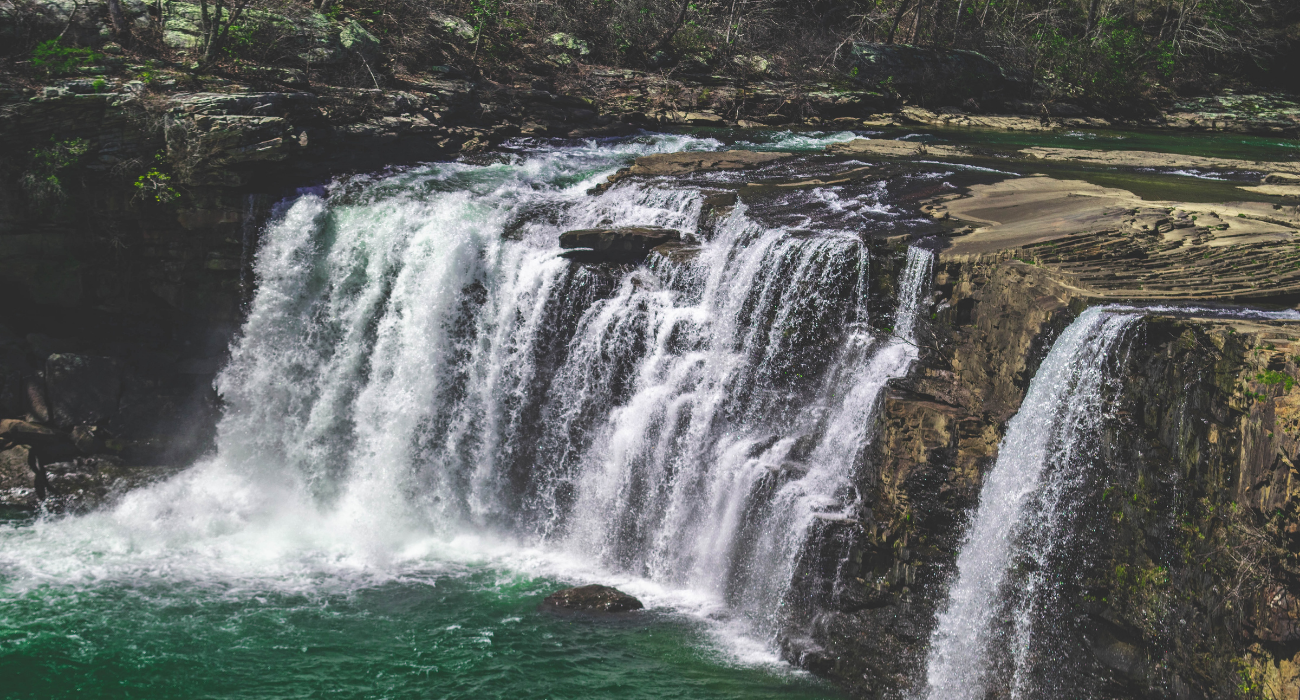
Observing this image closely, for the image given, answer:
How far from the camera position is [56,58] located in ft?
44.0

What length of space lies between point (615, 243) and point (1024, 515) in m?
6.48

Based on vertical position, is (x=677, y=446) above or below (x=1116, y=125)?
below

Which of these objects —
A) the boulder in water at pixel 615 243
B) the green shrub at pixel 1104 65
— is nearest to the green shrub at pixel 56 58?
the boulder in water at pixel 615 243

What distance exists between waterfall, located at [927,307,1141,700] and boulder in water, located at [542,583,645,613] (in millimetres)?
3121

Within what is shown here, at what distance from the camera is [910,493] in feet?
27.1

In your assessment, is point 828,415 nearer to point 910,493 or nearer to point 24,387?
point 910,493

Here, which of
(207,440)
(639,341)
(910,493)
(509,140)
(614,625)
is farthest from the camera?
(509,140)

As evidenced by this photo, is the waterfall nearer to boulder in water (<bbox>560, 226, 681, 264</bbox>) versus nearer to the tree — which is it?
boulder in water (<bbox>560, 226, 681, 264</bbox>)

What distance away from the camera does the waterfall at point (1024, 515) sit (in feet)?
23.2

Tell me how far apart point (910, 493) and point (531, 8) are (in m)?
18.3

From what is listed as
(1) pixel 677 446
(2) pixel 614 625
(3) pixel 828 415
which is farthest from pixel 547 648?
(3) pixel 828 415

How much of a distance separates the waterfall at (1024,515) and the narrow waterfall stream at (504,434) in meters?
1.43

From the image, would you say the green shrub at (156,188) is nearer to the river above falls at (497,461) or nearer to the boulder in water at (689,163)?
the river above falls at (497,461)

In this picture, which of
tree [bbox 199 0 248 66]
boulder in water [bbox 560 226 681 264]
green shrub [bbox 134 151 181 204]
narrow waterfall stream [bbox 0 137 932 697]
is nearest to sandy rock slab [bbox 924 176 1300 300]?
narrow waterfall stream [bbox 0 137 932 697]
